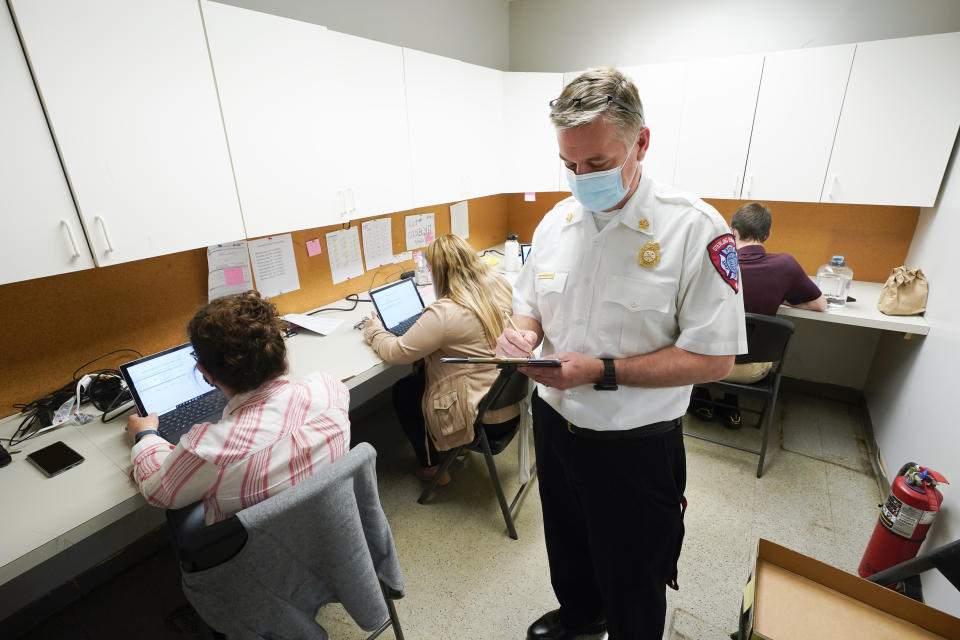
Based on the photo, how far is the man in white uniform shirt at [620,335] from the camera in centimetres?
92

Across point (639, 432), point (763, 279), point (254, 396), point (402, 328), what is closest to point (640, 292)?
point (639, 432)

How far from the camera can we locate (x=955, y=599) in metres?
1.26

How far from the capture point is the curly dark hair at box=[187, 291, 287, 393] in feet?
3.44

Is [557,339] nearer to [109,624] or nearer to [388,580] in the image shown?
[388,580]

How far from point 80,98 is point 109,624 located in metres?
1.75

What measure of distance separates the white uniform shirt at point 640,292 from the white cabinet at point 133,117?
44.2 inches

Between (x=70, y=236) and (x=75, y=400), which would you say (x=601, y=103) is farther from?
(x=75, y=400)

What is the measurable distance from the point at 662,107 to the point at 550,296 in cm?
208

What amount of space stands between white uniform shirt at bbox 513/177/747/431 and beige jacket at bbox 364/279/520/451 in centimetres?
64

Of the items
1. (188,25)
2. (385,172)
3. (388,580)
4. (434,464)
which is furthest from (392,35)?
(388,580)

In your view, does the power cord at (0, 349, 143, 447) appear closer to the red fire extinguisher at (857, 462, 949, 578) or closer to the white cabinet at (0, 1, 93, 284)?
the white cabinet at (0, 1, 93, 284)

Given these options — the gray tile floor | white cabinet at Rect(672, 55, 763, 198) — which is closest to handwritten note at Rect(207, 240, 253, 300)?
the gray tile floor

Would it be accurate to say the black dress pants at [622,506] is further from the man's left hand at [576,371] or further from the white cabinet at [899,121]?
the white cabinet at [899,121]

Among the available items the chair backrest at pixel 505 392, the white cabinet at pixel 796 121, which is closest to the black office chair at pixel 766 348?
the white cabinet at pixel 796 121
